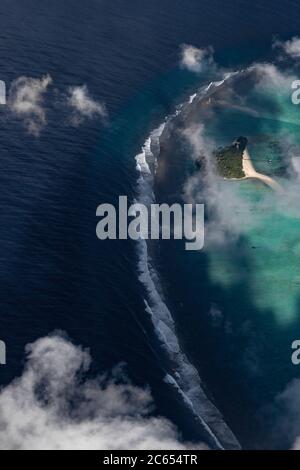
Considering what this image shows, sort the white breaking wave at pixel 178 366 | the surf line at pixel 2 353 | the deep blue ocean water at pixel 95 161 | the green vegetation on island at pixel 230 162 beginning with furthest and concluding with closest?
the green vegetation on island at pixel 230 162 → the deep blue ocean water at pixel 95 161 → the surf line at pixel 2 353 → the white breaking wave at pixel 178 366

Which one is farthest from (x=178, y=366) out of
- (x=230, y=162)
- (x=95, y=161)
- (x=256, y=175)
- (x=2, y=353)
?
(x=256, y=175)

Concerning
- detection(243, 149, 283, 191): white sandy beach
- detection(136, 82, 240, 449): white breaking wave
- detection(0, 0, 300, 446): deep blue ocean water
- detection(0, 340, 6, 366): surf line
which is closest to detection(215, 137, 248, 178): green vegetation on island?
detection(243, 149, 283, 191): white sandy beach

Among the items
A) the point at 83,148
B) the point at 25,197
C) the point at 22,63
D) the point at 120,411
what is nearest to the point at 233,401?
the point at 120,411

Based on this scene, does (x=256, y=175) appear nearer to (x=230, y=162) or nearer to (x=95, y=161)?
(x=230, y=162)

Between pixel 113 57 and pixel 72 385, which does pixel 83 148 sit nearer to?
pixel 113 57

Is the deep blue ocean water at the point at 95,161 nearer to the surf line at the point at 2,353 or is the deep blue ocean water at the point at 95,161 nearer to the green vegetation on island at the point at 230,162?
the surf line at the point at 2,353

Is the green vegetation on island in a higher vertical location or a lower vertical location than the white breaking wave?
higher

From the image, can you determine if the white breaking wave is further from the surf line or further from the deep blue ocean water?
the surf line

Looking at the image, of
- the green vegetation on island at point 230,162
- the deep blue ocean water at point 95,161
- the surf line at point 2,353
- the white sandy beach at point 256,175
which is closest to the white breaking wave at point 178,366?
the deep blue ocean water at point 95,161
